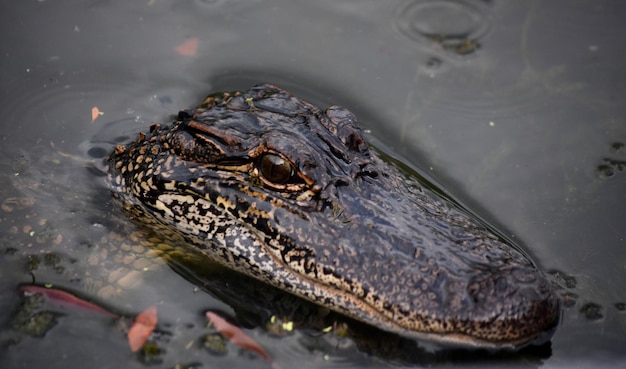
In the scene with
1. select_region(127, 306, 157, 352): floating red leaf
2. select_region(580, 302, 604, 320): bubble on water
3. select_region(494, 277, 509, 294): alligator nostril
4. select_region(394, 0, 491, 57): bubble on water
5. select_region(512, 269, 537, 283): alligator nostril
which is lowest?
select_region(127, 306, 157, 352): floating red leaf

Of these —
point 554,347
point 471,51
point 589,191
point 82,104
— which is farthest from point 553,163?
point 82,104

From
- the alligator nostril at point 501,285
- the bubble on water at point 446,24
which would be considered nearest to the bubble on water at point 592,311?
the alligator nostril at point 501,285

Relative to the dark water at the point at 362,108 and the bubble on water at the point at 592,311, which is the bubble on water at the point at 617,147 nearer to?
the dark water at the point at 362,108

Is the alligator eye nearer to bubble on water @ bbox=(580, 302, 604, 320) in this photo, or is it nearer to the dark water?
the dark water

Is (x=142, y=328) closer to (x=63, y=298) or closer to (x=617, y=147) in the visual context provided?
(x=63, y=298)

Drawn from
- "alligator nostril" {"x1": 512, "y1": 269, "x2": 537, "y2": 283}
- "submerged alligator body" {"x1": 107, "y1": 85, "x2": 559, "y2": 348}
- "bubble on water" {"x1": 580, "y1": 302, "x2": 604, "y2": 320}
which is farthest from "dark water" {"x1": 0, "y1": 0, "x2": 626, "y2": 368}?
"alligator nostril" {"x1": 512, "y1": 269, "x2": 537, "y2": 283}

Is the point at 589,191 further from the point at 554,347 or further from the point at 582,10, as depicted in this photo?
the point at 582,10

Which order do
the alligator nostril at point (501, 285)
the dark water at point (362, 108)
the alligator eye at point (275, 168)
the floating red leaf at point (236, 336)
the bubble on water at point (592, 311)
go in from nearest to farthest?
1. the alligator nostril at point (501, 285)
2. the alligator eye at point (275, 168)
3. the floating red leaf at point (236, 336)
4. the dark water at point (362, 108)
5. the bubble on water at point (592, 311)
